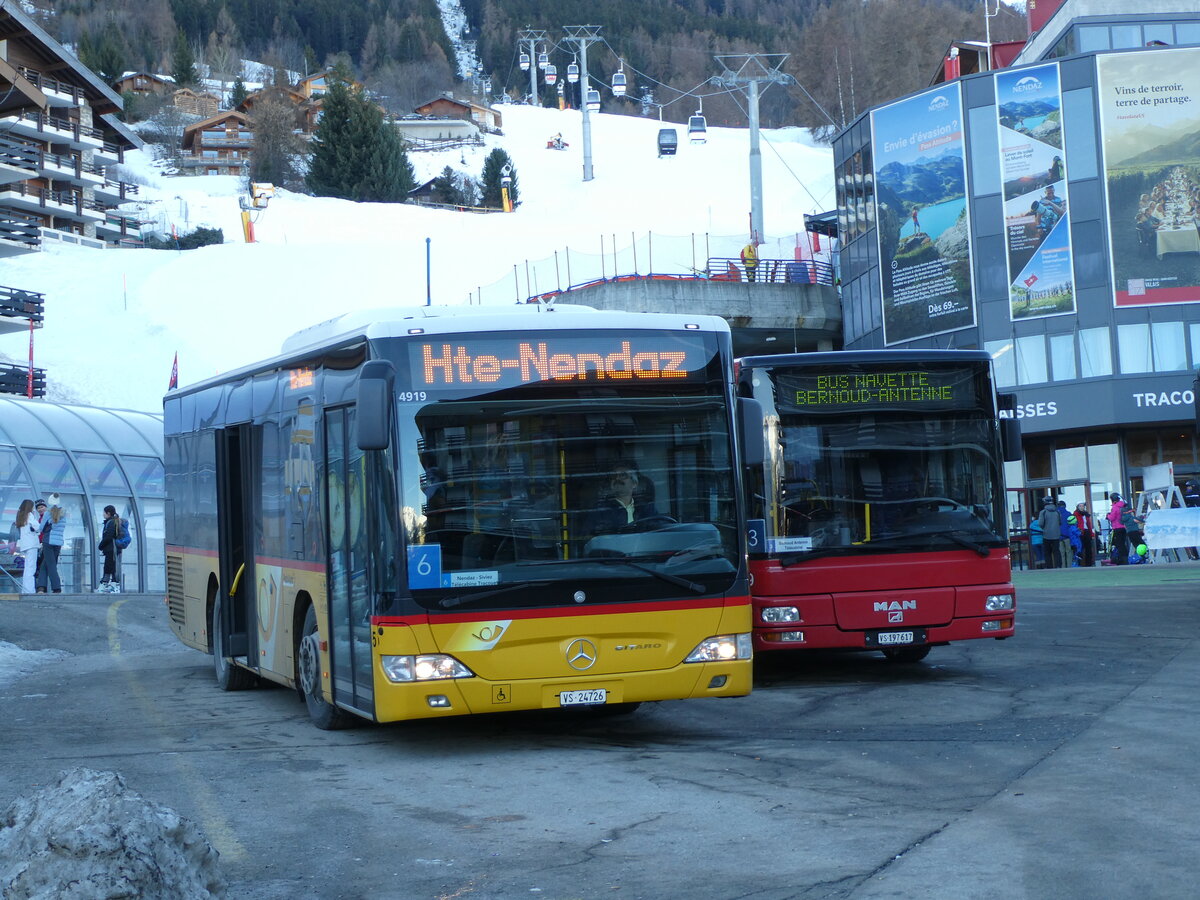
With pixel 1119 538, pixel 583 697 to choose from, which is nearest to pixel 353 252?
pixel 1119 538

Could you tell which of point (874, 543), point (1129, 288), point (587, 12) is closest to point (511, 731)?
point (874, 543)

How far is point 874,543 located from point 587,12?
630 feet

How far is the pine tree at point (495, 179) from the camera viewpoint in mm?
122438

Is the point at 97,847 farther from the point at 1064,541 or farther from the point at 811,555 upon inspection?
the point at 1064,541

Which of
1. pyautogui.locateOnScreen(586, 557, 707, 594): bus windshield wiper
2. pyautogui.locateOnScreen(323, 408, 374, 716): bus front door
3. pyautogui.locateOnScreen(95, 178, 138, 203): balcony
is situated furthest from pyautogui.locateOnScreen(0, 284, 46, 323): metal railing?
pyautogui.locateOnScreen(95, 178, 138, 203): balcony

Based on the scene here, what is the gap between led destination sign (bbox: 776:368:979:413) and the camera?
12.8 metres

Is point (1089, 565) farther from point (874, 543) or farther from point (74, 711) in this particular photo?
point (74, 711)

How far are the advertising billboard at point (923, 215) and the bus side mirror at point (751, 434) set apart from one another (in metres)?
39.4

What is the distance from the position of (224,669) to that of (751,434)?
A: 634cm

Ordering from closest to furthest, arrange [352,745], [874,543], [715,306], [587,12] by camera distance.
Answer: [352,745] → [874,543] → [715,306] → [587,12]

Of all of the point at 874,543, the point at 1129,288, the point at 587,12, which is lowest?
the point at 874,543

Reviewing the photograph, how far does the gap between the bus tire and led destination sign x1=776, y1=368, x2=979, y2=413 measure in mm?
3214

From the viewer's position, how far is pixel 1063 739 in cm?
968

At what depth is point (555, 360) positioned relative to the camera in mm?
9695
